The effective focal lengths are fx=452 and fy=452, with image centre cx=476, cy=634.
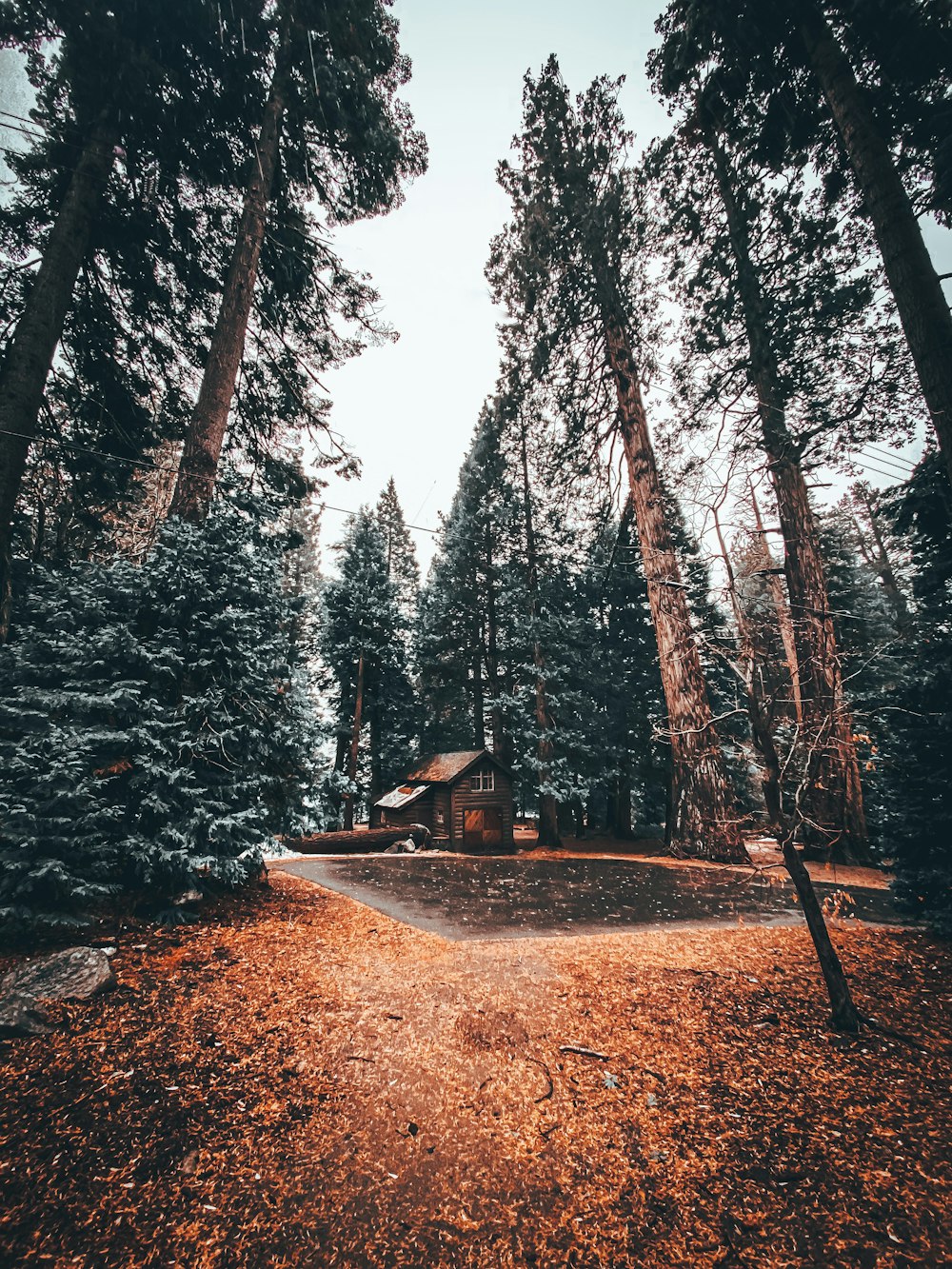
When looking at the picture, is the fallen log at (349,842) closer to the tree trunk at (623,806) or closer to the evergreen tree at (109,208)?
the tree trunk at (623,806)

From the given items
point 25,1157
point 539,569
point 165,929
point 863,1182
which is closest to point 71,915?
point 165,929

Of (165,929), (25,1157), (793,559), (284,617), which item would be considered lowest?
→ (25,1157)

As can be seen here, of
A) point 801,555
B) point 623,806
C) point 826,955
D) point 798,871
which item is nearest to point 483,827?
point 623,806

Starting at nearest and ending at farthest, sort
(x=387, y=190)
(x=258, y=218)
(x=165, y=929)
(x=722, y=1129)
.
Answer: (x=722, y=1129)
(x=165, y=929)
(x=258, y=218)
(x=387, y=190)

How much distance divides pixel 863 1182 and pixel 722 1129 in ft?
2.13

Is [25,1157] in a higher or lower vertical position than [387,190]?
lower

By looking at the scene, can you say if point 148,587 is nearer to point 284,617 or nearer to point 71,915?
Result: point 284,617

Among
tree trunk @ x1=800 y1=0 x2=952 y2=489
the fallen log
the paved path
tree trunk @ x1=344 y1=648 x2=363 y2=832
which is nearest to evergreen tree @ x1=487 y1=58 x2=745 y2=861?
the paved path

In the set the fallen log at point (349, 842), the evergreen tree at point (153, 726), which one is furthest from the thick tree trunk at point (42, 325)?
the fallen log at point (349, 842)

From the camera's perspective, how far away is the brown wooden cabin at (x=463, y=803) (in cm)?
1795

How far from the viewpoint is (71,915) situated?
163 inches

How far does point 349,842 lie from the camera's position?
16.6 metres

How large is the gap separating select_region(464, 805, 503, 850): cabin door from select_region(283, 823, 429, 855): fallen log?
1.89m

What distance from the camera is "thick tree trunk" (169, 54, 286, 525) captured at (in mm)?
6711
